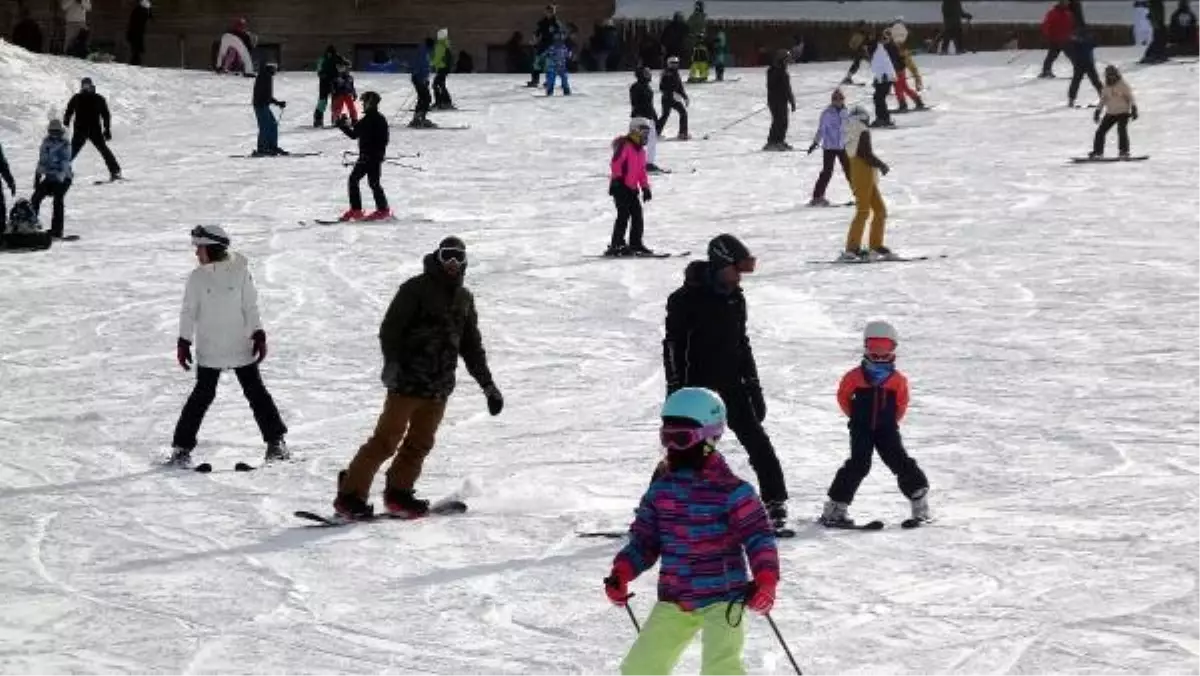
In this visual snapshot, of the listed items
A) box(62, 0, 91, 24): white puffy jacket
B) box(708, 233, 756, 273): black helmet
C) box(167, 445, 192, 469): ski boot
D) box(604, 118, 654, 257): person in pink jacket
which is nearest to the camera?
box(708, 233, 756, 273): black helmet

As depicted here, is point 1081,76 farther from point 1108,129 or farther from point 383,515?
point 383,515

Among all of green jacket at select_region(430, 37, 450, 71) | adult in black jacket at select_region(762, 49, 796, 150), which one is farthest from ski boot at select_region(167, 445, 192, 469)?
green jacket at select_region(430, 37, 450, 71)

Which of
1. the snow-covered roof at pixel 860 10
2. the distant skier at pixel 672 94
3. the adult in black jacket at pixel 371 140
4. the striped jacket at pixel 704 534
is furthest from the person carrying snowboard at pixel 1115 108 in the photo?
the striped jacket at pixel 704 534

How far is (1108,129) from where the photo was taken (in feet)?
87.2

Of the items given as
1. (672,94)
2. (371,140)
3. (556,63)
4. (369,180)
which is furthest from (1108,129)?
(556,63)

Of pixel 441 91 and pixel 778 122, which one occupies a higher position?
pixel 441 91

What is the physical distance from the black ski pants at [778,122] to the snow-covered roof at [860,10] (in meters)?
12.7

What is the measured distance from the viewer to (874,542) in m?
9.88

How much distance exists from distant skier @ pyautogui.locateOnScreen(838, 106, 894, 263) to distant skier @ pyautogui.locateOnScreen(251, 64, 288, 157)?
33.5 feet

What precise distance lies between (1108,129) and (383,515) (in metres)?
17.7

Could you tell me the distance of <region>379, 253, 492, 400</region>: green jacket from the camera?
32.9ft

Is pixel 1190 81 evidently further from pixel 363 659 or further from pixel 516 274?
pixel 363 659

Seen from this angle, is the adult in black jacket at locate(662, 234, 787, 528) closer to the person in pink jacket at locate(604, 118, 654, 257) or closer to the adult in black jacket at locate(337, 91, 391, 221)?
the person in pink jacket at locate(604, 118, 654, 257)

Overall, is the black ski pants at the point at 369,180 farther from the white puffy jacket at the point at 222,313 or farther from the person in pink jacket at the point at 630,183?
the white puffy jacket at the point at 222,313
